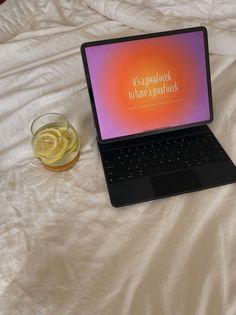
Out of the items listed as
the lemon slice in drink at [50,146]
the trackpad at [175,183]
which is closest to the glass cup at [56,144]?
the lemon slice in drink at [50,146]

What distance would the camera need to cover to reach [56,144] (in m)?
0.60

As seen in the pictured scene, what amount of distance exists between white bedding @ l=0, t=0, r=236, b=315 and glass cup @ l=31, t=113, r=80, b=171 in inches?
0.9

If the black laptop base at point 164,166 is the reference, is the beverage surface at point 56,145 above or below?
above

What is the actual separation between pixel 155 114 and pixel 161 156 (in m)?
0.09

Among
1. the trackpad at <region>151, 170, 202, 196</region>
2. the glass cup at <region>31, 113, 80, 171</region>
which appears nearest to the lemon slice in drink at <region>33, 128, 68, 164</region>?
the glass cup at <region>31, 113, 80, 171</region>

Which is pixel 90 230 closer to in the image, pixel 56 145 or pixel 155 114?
pixel 56 145

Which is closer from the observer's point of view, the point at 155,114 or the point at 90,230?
the point at 90,230

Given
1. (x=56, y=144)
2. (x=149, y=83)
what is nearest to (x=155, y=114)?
(x=149, y=83)

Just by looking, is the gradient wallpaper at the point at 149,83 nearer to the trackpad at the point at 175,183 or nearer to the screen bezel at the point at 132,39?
the screen bezel at the point at 132,39

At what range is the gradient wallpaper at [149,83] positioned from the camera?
613 millimetres

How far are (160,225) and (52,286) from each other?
0.65 ft

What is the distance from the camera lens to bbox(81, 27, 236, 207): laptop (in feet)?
1.94

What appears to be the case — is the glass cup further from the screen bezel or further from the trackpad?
the trackpad

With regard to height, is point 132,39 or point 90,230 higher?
point 132,39
